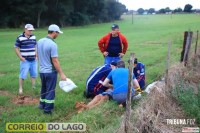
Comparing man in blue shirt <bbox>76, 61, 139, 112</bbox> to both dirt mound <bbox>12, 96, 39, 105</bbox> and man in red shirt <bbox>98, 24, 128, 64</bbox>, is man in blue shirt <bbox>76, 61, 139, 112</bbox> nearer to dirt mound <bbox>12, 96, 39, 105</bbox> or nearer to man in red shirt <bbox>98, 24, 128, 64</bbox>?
dirt mound <bbox>12, 96, 39, 105</bbox>

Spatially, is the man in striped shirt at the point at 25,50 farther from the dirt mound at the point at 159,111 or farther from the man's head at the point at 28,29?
the dirt mound at the point at 159,111

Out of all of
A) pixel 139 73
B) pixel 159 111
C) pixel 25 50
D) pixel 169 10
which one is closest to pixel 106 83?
pixel 139 73

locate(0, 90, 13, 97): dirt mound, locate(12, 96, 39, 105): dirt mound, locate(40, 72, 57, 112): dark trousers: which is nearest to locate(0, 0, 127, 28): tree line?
locate(0, 90, 13, 97): dirt mound

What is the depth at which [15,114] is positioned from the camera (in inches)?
291

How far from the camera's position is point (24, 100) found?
338 inches

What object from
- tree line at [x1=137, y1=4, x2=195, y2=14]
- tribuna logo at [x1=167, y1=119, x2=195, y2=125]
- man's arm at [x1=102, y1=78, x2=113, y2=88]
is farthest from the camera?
tree line at [x1=137, y1=4, x2=195, y2=14]

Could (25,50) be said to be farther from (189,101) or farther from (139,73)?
(189,101)

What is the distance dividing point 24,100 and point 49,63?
184 centimetres

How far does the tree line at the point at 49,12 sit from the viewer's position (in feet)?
169

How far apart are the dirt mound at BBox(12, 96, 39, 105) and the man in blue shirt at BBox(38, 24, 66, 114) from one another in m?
1.04

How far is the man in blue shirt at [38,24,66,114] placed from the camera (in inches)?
281

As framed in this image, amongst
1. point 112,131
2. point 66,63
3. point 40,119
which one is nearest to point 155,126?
point 112,131

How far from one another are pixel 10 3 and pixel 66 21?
12905mm

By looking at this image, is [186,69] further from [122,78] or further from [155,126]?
[155,126]
